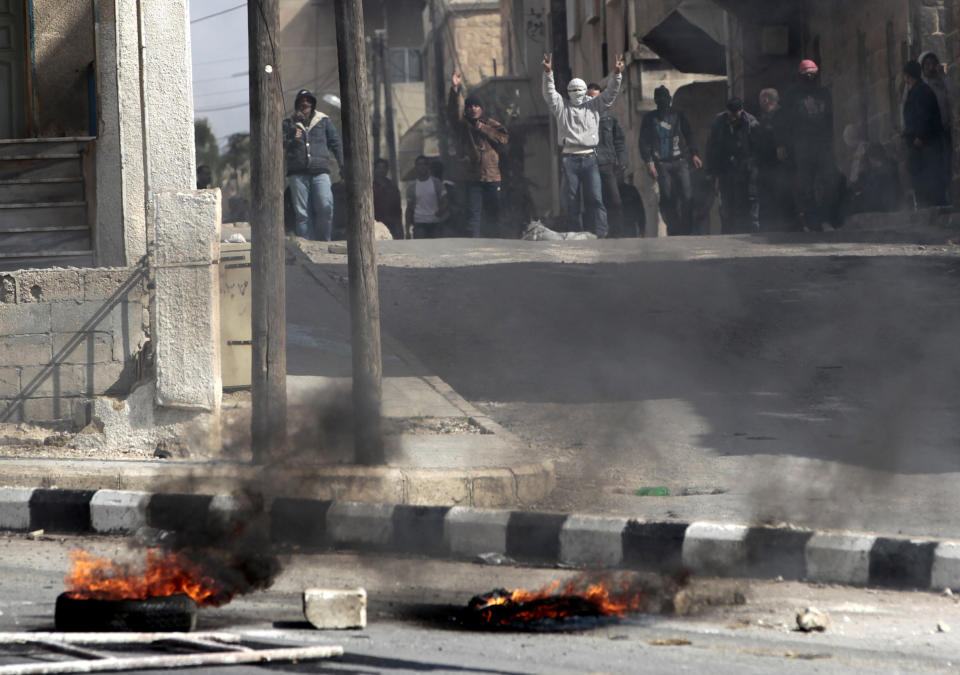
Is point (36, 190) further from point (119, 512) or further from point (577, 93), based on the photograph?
point (577, 93)

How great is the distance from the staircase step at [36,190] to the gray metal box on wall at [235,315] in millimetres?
1636

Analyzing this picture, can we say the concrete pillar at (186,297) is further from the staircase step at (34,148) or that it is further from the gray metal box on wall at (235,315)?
the staircase step at (34,148)

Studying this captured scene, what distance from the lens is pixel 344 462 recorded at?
7035mm

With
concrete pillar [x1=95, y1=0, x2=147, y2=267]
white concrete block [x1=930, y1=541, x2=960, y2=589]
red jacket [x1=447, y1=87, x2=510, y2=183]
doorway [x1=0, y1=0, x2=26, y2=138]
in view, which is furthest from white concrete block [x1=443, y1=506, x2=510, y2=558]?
red jacket [x1=447, y1=87, x2=510, y2=183]

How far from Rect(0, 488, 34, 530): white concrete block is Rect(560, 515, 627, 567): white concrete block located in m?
2.65

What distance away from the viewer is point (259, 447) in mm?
7051

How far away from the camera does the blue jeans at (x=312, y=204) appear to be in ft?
48.8

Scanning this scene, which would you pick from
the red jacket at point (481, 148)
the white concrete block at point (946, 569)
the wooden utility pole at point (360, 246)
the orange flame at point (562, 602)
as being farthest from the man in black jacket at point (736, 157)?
the orange flame at point (562, 602)

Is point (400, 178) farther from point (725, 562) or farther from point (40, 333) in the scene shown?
point (725, 562)

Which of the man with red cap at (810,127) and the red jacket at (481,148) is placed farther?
the red jacket at (481,148)

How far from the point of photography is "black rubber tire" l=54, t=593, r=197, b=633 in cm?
434

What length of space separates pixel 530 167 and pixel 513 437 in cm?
3014

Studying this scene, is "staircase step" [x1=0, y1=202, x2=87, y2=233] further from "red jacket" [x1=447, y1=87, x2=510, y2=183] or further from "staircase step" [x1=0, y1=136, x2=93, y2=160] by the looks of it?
"red jacket" [x1=447, y1=87, x2=510, y2=183]

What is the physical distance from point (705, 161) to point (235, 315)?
351 inches
